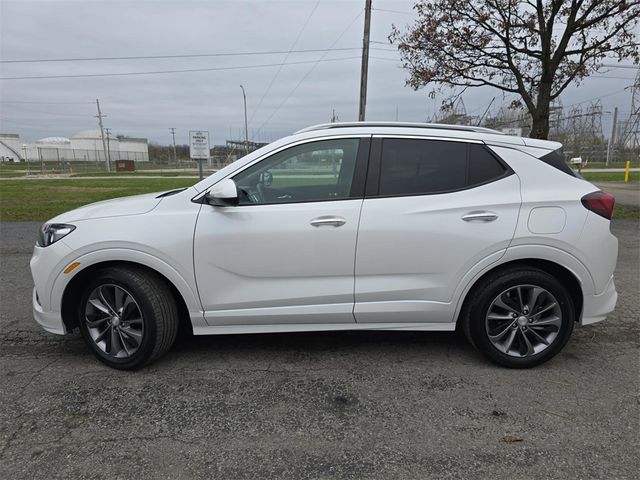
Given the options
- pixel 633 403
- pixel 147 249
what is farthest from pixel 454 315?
pixel 147 249

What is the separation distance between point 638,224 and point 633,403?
7926 mm

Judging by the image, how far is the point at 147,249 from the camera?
9.99ft

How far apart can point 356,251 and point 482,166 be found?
1.15m

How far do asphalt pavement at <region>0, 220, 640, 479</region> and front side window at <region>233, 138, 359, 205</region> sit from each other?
51.2 inches

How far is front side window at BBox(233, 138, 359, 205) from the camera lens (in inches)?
125

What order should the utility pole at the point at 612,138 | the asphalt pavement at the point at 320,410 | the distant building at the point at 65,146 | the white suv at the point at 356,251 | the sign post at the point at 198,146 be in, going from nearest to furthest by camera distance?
the asphalt pavement at the point at 320,410, the white suv at the point at 356,251, the sign post at the point at 198,146, the utility pole at the point at 612,138, the distant building at the point at 65,146

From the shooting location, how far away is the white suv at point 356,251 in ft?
10.0

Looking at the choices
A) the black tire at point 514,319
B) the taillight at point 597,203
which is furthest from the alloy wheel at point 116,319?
the taillight at point 597,203

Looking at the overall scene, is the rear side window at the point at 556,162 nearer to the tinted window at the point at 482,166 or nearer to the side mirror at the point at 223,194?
the tinted window at the point at 482,166

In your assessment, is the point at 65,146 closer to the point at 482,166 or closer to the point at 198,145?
the point at 198,145

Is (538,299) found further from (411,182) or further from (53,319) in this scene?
(53,319)

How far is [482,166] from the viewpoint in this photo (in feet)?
10.5

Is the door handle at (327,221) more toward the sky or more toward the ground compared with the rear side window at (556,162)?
more toward the ground

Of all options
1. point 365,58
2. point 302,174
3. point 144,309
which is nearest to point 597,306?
point 302,174
